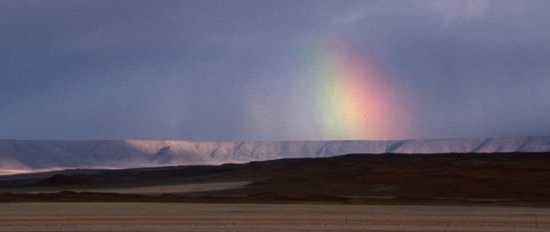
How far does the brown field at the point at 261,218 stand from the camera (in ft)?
97.9

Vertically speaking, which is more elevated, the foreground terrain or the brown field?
the foreground terrain

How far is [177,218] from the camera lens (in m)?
34.9

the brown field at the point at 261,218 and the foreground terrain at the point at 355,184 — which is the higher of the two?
the foreground terrain at the point at 355,184

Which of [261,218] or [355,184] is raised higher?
[355,184]

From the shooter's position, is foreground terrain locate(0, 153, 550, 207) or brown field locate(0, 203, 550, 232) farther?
foreground terrain locate(0, 153, 550, 207)

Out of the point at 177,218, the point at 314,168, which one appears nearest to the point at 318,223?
the point at 177,218

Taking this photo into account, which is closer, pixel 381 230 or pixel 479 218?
pixel 381 230

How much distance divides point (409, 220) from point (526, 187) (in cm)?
3100

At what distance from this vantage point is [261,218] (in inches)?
1372

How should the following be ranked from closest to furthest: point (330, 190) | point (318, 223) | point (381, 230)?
point (381, 230) < point (318, 223) < point (330, 190)

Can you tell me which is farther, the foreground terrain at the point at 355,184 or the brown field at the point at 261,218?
the foreground terrain at the point at 355,184

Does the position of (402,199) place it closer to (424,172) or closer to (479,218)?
(479,218)

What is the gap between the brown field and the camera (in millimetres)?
29828

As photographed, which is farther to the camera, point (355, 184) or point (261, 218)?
point (355, 184)
